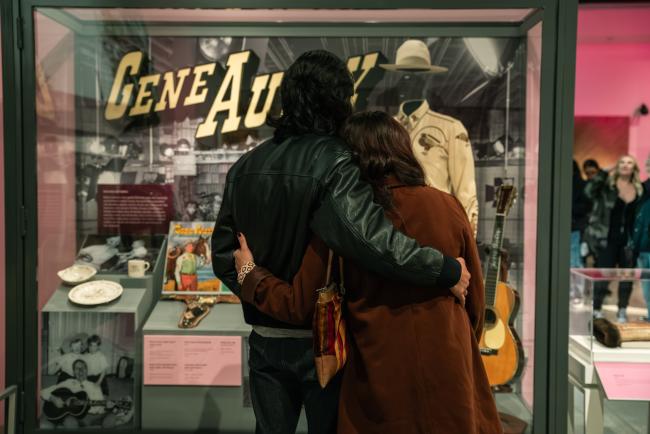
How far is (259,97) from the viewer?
2861 millimetres

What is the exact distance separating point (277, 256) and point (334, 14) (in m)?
1.38

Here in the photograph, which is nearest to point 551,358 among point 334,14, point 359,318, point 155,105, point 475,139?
point 475,139

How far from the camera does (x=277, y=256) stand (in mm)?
1730

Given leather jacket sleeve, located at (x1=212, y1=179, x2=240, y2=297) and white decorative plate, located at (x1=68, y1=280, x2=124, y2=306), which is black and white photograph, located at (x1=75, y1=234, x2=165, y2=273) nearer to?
white decorative plate, located at (x1=68, y1=280, x2=124, y2=306)

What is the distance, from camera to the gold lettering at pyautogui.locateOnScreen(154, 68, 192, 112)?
9.41 feet

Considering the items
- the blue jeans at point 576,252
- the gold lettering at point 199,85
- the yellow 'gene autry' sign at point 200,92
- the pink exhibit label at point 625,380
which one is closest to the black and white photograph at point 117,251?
the yellow 'gene autry' sign at point 200,92

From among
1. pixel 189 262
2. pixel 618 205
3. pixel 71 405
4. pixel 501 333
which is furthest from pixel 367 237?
pixel 618 205

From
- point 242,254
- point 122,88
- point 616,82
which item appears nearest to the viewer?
point 242,254

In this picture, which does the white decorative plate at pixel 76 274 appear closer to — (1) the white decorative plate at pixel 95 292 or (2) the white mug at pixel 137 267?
(1) the white decorative plate at pixel 95 292

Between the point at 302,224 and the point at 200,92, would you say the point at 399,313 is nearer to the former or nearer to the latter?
the point at 302,224

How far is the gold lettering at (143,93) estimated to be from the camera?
9.37 feet

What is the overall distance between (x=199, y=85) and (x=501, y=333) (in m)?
1.82

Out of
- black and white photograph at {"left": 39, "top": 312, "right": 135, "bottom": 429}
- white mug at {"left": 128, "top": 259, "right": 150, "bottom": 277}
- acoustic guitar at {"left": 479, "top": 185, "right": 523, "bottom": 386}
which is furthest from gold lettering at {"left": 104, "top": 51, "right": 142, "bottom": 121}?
acoustic guitar at {"left": 479, "top": 185, "right": 523, "bottom": 386}

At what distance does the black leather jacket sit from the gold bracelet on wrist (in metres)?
0.03
